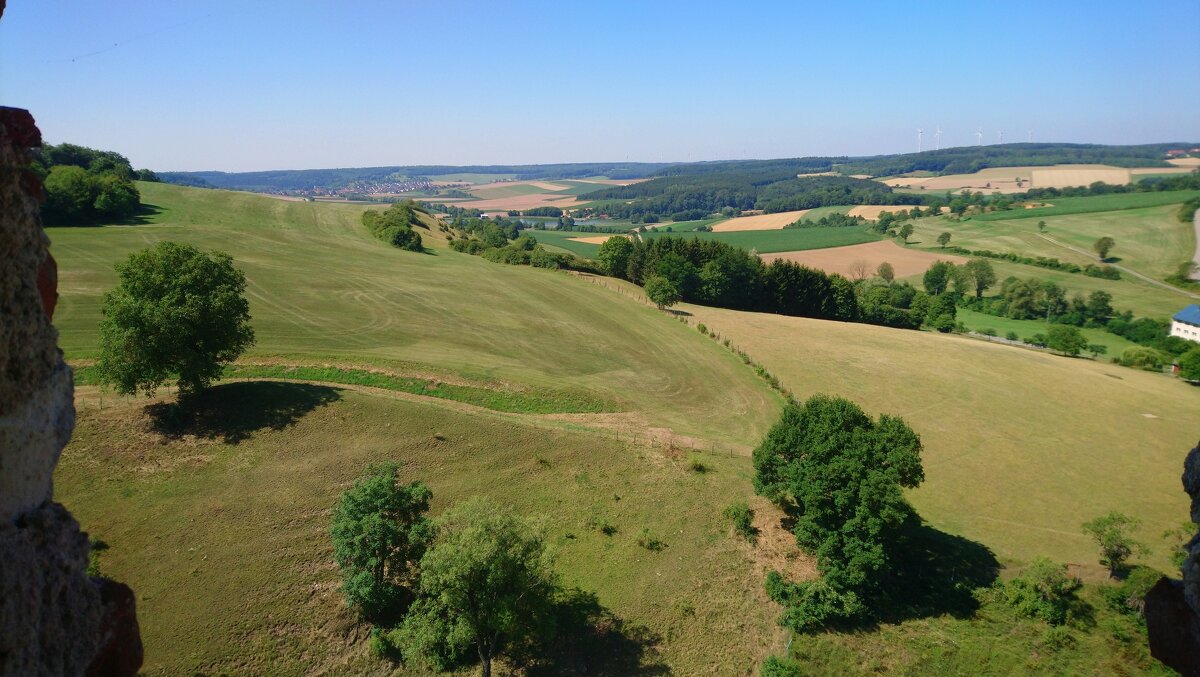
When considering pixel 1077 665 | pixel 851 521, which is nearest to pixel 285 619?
pixel 851 521

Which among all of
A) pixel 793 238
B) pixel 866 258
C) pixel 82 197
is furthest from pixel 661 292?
pixel 793 238

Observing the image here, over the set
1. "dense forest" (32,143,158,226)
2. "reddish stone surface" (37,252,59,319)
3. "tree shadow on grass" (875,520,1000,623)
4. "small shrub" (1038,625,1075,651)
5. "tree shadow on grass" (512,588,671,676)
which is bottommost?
"small shrub" (1038,625,1075,651)

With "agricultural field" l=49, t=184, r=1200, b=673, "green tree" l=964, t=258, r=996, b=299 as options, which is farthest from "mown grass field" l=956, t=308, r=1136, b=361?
"agricultural field" l=49, t=184, r=1200, b=673

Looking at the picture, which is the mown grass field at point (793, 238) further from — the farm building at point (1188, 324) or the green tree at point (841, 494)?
the green tree at point (841, 494)

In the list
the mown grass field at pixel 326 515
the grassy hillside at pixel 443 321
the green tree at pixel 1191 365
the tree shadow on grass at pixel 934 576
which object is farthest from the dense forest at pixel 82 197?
the green tree at pixel 1191 365

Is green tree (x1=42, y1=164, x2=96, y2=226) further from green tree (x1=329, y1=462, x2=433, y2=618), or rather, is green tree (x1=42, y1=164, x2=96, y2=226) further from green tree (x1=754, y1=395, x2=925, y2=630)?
green tree (x1=754, y1=395, x2=925, y2=630)

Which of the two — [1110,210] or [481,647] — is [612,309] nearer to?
[481,647]
